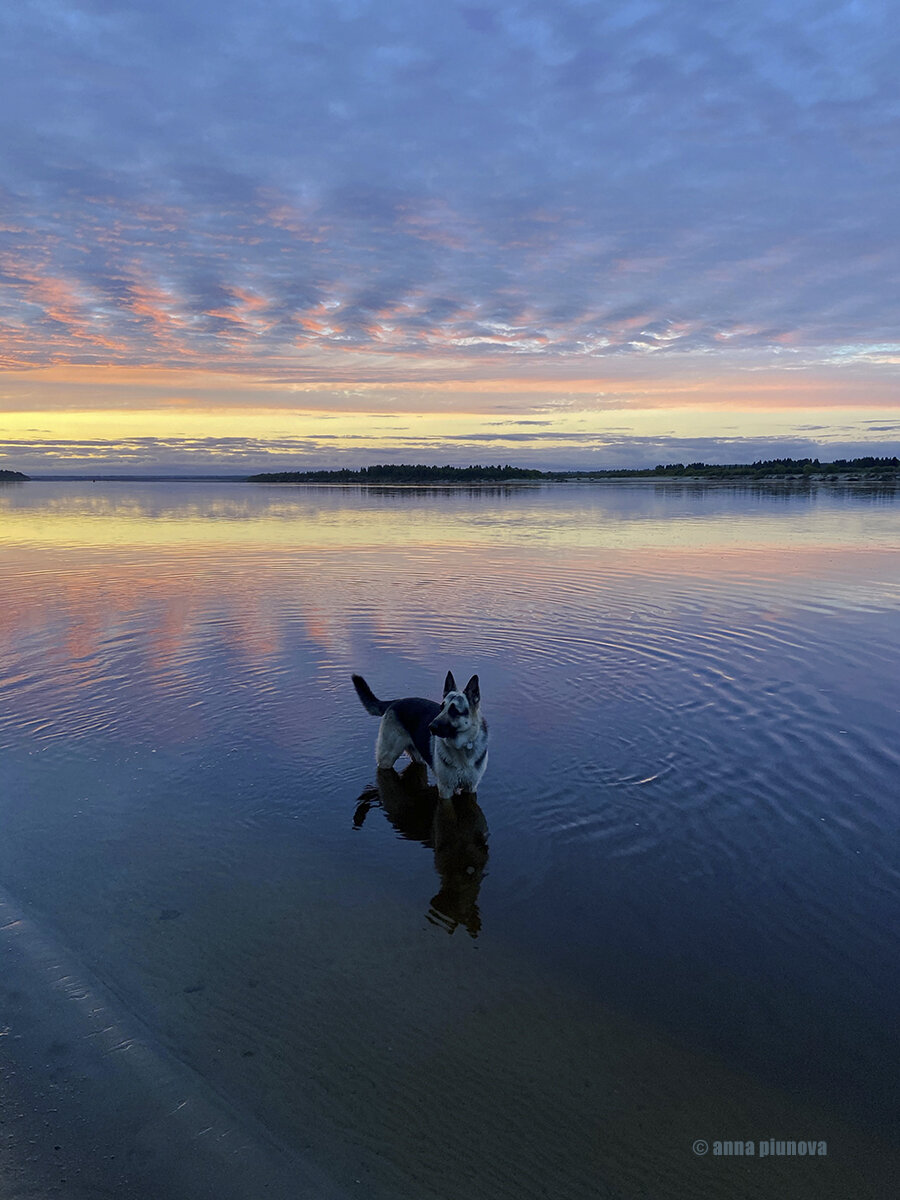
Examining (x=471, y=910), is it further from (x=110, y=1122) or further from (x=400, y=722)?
(x=400, y=722)

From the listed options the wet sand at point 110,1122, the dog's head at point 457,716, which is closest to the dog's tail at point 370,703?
the dog's head at point 457,716

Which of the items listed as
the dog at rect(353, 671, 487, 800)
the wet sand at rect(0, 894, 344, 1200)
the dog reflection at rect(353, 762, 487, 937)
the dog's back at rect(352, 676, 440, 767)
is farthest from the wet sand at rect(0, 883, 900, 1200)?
the dog's back at rect(352, 676, 440, 767)

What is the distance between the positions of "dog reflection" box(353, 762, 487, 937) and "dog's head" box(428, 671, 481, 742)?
78cm

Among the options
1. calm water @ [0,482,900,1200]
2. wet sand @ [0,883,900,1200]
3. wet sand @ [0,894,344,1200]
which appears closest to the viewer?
wet sand @ [0,894,344,1200]

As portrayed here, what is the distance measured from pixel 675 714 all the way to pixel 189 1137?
7.56 m

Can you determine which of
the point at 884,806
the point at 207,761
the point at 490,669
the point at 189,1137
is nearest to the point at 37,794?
the point at 207,761

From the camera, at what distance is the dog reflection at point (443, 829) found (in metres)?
5.82

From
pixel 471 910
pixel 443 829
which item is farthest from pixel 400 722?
pixel 471 910

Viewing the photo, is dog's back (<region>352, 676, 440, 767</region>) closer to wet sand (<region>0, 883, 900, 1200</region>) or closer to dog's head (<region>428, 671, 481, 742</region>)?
dog's head (<region>428, 671, 481, 742</region>)

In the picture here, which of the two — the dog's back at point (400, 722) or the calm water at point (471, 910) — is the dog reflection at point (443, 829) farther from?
the dog's back at point (400, 722)

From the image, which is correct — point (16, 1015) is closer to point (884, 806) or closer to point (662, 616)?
point (884, 806)

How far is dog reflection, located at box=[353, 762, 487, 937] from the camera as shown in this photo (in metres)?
5.82

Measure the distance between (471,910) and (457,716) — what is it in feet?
6.98

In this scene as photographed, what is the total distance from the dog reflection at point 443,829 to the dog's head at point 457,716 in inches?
30.8
